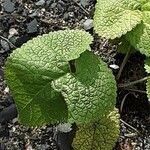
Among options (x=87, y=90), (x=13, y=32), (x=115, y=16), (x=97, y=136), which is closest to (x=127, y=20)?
(x=115, y=16)

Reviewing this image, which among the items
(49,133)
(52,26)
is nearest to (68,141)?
(49,133)

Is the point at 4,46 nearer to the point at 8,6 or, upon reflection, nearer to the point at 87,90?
the point at 8,6

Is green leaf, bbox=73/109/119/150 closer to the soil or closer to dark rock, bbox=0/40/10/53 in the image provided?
the soil

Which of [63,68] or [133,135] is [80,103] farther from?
[133,135]

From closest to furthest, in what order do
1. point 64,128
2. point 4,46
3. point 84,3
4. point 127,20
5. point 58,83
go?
point 58,83 < point 127,20 < point 64,128 < point 4,46 < point 84,3

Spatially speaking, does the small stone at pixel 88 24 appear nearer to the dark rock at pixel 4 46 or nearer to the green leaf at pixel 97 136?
the dark rock at pixel 4 46

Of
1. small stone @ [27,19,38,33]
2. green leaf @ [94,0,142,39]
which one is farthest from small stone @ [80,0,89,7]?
green leaf @ [94,0,142,39]
